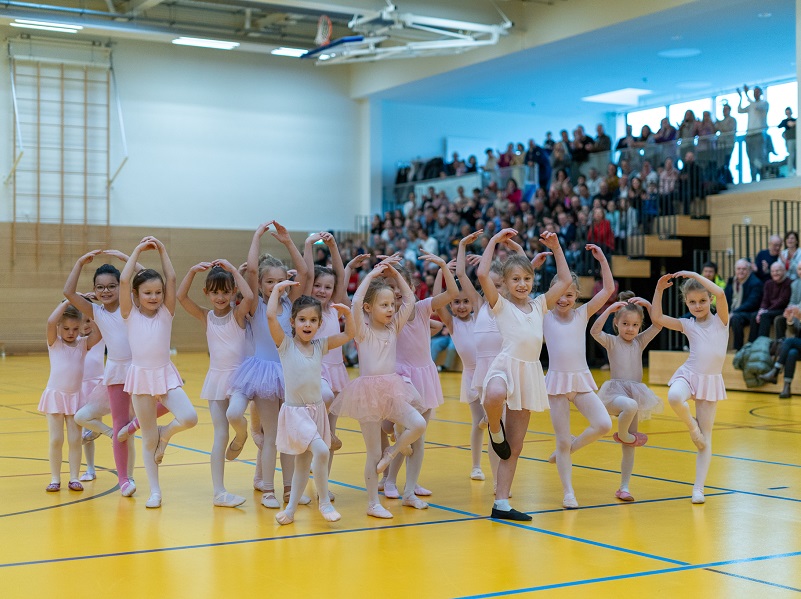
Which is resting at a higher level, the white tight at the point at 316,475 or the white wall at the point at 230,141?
the white wall at the point at 230,141

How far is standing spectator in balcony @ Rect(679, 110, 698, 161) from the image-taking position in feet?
56.5

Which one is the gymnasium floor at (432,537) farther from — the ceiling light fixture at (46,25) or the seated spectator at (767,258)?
the ceiling light fixture at (46,25)

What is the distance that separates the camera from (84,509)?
217 inches

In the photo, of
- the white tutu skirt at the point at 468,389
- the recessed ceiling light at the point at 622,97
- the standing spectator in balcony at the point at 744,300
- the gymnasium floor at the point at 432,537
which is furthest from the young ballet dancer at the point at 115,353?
the recessed ceiling light at the point at 622,97

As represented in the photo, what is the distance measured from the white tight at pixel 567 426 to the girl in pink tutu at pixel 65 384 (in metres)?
2.91

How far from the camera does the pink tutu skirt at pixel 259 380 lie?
18.8ft

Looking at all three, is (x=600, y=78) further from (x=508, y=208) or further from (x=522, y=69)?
(x=508, y=208)

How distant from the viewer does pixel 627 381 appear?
6.16 m

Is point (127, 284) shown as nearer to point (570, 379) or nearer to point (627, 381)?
point (570, 379)

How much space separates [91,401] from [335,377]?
1539 millimetres

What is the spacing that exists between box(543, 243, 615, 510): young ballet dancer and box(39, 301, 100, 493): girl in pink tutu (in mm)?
2911

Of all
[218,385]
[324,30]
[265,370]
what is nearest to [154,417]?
[218,385]

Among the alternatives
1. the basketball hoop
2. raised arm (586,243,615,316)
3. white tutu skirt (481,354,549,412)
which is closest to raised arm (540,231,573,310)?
raised arm (586,243,615,316)

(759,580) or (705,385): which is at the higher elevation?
(705,385)
